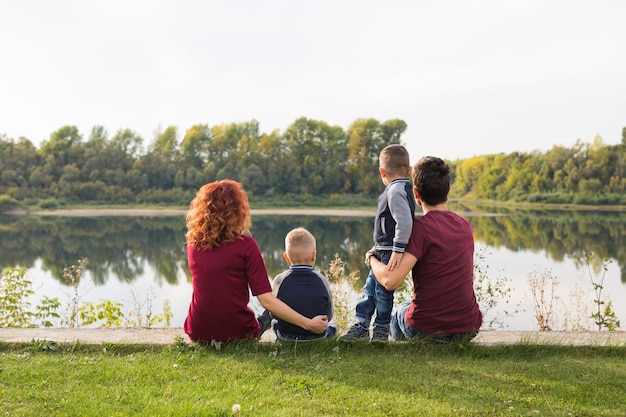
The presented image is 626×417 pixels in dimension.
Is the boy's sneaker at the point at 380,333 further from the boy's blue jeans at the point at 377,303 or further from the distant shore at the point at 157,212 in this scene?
the distant shore at the point at 157,212

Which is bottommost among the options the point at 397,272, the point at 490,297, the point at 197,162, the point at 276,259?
the point at 276,259

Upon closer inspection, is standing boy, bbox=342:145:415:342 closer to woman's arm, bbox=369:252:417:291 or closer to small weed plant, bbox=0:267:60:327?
woman's arm, bbox=369:252:417:291

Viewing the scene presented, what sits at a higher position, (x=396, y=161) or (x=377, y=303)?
(x=396, y=161)

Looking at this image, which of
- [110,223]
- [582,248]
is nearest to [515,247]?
[582,248]

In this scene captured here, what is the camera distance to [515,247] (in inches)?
834

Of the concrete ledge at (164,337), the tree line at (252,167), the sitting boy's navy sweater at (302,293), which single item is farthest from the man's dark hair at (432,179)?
the tree line at (252,167)

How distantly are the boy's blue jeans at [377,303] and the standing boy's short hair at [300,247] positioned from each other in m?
0.52

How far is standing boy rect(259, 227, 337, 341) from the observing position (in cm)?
364

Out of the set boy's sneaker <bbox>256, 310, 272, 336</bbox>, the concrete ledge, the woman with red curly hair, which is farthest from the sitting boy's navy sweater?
the concrete ledge

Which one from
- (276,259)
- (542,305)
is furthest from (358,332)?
(276,259)

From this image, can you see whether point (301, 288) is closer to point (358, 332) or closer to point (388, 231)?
point (358, 332)

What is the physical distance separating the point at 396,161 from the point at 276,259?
49.3ft

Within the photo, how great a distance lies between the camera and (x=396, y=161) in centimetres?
376

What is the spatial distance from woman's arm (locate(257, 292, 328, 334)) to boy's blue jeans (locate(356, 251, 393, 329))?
1.71 ft
